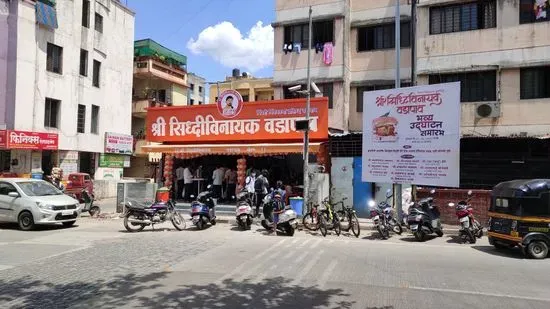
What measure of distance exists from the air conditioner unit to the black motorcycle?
45.0ft

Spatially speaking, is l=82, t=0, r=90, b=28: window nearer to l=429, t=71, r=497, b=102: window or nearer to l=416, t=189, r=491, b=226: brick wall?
l=429, t=71, r=497, b=102: window

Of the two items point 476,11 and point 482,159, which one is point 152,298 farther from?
point 476,11

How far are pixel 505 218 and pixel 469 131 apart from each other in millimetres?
10862

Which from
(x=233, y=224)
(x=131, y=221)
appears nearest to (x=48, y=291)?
(x=131, y=221)

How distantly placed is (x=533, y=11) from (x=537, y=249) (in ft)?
45.0

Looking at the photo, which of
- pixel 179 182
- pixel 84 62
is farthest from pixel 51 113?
pixel 179 182

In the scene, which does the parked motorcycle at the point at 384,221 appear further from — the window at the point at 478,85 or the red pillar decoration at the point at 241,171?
the window at the point at 478,85

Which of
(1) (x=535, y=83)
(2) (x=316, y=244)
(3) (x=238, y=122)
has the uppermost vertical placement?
(1) (x=535, y=83)

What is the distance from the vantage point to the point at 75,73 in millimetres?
30188

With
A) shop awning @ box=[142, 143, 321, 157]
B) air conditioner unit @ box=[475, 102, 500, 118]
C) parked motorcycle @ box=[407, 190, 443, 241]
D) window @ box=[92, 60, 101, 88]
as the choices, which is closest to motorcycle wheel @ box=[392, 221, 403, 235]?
parked motorcycle @ box=[407, 190, 443, 241]

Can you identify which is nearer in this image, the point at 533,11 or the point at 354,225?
the point at 354,225

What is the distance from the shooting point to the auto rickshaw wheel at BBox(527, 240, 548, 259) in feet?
33.9

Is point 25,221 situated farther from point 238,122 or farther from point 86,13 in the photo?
point 86,13

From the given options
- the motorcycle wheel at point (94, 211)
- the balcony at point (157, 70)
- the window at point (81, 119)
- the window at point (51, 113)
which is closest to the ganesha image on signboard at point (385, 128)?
the motorcycle wheel at point (94, 211)
